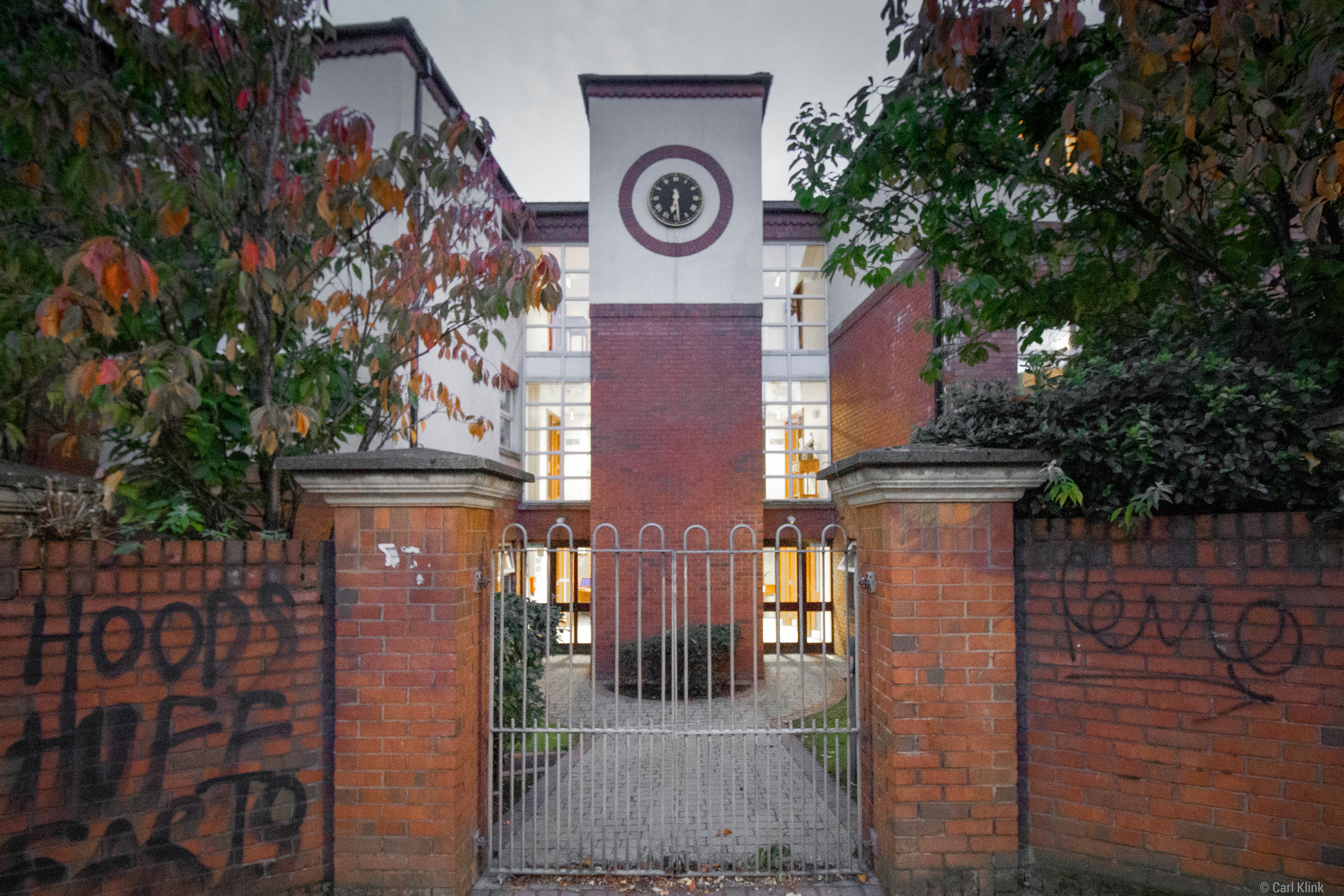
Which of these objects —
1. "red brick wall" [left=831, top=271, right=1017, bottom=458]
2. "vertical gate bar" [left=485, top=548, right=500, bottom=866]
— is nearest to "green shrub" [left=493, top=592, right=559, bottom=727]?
"vertical gate bar" [left=485, top=548, right=500, bottom=866]

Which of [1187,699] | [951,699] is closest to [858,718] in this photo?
[951,699]

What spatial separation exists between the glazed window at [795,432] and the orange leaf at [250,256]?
33.2ft

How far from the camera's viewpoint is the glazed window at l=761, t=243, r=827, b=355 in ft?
43.5

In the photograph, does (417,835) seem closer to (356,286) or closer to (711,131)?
(356,286)

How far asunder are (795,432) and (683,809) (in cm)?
905

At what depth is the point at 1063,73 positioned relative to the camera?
4121 millimetres

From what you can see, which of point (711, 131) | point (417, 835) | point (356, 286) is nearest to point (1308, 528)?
point (417, 835)

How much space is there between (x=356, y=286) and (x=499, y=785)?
191 inches

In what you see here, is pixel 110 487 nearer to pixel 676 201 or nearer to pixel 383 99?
pixel 383 99

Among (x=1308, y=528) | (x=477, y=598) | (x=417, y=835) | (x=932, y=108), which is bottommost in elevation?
(x=417, y=835)

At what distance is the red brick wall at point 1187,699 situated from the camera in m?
2.93

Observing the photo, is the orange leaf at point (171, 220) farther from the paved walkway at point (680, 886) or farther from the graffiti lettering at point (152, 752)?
the paved walkway at point (680, 886)

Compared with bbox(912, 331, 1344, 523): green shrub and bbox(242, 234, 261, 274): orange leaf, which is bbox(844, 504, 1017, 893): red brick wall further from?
bbox(242, 234, 261, 274): orange leaf

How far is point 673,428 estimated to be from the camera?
33.1 ft
